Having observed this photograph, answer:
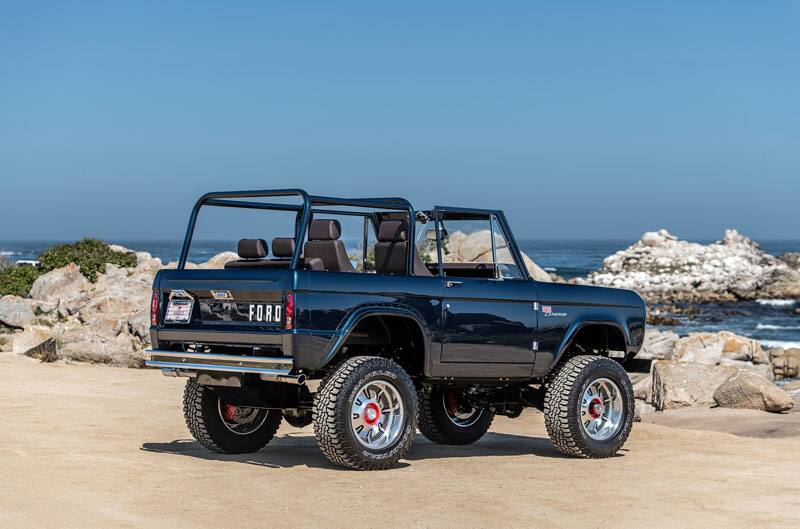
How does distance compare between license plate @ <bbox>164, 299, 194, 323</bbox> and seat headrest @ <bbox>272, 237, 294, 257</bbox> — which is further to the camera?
seat headrest @ <bbox>272, 237, 294, 257</bbox>

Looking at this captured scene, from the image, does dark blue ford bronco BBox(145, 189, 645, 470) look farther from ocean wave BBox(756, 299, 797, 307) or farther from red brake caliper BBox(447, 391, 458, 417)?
ocean wave BBox(756, 299, 797, 307)

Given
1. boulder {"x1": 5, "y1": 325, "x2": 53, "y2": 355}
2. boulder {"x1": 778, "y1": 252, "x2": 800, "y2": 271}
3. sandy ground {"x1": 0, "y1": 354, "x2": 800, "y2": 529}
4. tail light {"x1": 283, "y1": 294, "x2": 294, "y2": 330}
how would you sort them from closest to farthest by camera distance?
sandy ground {"x1": 0, "y1": 354, "x2": 800, "y2": 529} → tail light {"x1": 283, "y1": 294, "x2": 294, "y2": 330} → boulder {"x1": 5, "y1": 325, "x2": 53, "y2": 355} → boulder {"x1": 778, "y1": 252, "x2": 800, "y2": 271}

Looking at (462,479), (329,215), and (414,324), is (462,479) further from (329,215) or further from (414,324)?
(329,215)

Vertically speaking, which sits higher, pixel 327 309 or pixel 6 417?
pixel 327 309

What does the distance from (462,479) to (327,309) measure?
1808 mm

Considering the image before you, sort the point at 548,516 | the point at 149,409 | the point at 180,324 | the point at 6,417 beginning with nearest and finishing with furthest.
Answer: the point at 548,516
the point at 180,324
the point at 6,417
the point at 149,409

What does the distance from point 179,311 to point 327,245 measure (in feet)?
4.56

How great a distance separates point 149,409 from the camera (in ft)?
50.5

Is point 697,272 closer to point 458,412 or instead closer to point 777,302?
point 777,302

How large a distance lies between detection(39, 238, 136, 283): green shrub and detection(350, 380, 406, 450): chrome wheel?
23.1m

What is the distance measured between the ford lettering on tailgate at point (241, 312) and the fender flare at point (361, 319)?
0.47m

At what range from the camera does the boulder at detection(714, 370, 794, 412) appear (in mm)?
17047

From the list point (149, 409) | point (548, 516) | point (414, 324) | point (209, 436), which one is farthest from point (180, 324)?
point (149, 409)

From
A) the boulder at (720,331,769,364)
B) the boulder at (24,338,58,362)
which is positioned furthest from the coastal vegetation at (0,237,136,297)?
the boulder at (720,331,769,364)
